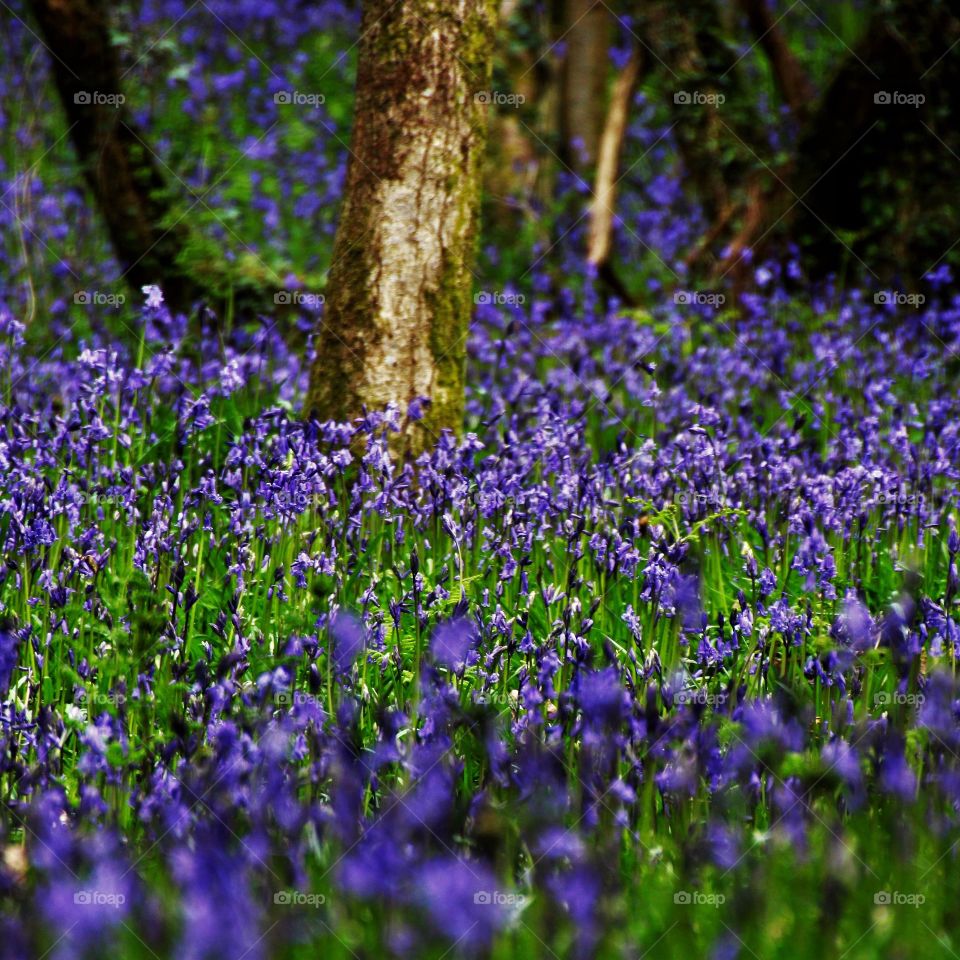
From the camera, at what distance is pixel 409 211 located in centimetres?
414

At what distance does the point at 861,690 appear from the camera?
2.68 meters

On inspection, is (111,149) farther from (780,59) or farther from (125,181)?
(780,59)

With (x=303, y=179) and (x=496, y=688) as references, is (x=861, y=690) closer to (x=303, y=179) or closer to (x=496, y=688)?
(x=496, y=688)

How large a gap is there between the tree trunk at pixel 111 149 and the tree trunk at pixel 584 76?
402 cm

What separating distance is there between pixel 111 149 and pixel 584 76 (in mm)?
4555

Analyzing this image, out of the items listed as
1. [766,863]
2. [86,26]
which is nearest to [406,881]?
[766,863]

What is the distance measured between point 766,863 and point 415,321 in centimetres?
265

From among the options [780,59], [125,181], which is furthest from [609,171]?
[125,181]

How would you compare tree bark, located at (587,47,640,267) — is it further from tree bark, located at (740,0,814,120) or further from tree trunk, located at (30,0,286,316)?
tree trunk, located at (30,0,286,316)

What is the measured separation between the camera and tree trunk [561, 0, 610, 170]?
9602mm

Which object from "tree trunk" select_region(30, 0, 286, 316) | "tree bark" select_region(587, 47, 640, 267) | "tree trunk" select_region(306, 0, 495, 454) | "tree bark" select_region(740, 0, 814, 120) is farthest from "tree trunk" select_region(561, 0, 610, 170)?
"tree trunk" select_region(306, 0, 495, 454)

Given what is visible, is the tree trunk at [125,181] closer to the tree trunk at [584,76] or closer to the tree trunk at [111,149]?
the tree trunk at [111,149]

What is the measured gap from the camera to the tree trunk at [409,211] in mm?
4090

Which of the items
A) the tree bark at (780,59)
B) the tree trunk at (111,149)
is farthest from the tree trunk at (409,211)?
the tree bark at (780,59)
